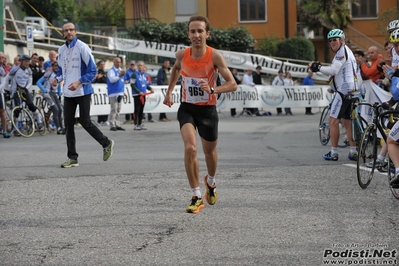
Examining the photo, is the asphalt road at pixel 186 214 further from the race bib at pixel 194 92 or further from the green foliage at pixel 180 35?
the green foliage at pixel 180 35

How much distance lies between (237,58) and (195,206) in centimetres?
3269

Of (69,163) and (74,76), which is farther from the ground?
(74,76)

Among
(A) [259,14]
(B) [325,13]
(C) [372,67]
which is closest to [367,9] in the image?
(A) [259,14]

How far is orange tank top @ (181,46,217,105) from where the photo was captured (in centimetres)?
884

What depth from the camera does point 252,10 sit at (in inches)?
2201

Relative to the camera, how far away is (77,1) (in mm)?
80812

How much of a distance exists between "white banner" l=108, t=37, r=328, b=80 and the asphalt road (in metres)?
26.2

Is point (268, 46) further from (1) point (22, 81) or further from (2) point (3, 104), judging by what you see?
(2) point (3, 104)

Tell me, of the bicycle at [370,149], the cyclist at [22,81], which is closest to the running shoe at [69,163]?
the bicycle at [370,149]

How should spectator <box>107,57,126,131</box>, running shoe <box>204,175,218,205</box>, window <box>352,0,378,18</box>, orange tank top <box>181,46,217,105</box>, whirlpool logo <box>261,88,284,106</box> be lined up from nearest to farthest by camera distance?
1. orange tank top <box>181,46,217,105</box>
2. running shoe <box>204,175,218,205</box>
3. spectator <box>107,57,126,131</box>
4. whirlpool logo <box>261,88,284,106</box>
5. window <box>352,0,378,18</box>

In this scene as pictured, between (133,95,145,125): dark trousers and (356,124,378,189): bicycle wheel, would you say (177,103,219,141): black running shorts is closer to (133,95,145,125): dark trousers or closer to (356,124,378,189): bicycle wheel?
(356,124,378,189): bicycle wheel

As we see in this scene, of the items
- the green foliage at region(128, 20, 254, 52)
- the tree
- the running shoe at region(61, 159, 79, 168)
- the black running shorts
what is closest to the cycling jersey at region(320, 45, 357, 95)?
the running shoe at region(61, 159, 79, 168)

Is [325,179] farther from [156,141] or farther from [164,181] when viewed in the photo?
[156,141]

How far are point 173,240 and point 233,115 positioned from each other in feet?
78.3
